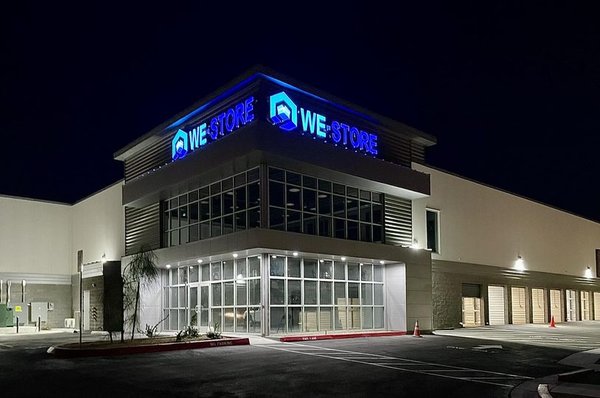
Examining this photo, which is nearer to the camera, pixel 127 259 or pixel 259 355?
pixel 259 355

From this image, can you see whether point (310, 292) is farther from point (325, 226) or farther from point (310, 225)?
point (325, 226)

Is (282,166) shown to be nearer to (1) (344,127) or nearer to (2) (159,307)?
(1) (344,127)

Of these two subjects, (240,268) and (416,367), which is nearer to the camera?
(416,367)

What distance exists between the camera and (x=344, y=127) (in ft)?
91.1

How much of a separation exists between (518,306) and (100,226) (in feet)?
86.0

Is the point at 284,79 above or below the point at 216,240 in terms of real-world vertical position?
above

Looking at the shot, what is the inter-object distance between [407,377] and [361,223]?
15609mm

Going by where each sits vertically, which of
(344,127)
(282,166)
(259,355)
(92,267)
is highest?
(344,127)

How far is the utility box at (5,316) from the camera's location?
35.5 m

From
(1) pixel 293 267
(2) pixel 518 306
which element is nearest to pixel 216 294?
(1) pixel 293 267

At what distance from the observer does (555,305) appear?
145 feet

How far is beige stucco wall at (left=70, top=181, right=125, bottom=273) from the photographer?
1398 inches

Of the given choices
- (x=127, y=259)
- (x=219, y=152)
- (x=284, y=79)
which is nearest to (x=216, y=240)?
(x=219, y=152)

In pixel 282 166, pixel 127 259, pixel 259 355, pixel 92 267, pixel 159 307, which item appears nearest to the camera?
pixel 259 355
